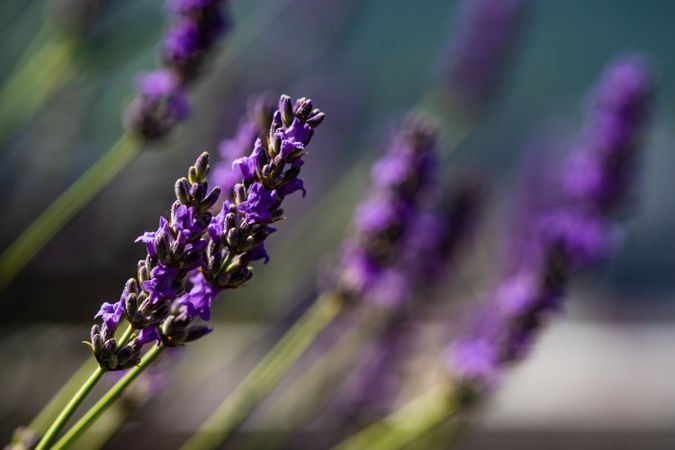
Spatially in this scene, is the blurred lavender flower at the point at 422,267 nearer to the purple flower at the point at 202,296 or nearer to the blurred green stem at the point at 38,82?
the blurred green stem at the point at 38,82

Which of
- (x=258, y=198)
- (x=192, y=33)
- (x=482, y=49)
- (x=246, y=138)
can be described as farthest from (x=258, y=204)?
(x=482, y=49)

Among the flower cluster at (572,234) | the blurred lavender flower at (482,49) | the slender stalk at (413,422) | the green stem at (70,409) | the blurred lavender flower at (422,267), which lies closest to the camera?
the green stem at (70,409)

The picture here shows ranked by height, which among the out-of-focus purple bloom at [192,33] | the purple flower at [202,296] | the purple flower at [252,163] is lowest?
the purple flower at [202,296]

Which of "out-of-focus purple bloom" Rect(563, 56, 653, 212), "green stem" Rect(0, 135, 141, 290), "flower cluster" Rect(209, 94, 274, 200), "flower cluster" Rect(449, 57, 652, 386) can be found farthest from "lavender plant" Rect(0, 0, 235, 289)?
"out-of-focus purple bloom" Rect(563, 56, 653, 212)

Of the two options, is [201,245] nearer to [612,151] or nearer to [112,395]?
[112,395]

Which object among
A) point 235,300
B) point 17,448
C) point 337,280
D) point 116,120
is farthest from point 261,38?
point 17,448

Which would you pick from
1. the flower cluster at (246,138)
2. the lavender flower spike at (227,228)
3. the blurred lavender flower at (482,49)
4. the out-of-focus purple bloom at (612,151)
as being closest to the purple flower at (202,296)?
the lavender flower spike at (227,228)

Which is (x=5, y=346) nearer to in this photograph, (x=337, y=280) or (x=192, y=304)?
(x=337, y=280)
